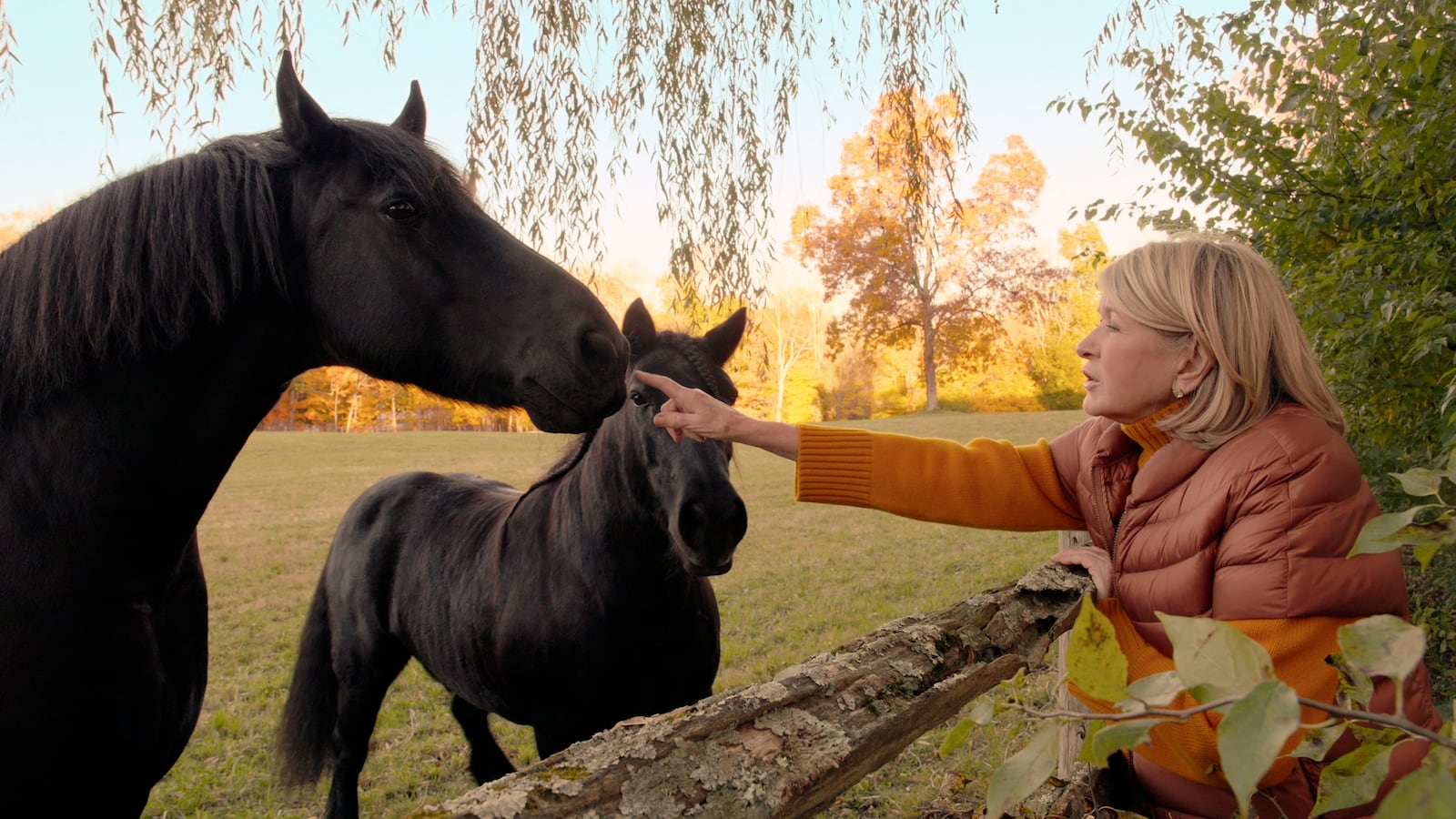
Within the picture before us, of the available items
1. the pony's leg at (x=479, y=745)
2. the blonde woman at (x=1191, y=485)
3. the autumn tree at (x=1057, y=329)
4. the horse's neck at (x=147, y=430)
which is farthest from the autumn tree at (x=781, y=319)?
the autumn tree at (x=1057, y=329)

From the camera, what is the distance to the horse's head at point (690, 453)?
9.09 ft

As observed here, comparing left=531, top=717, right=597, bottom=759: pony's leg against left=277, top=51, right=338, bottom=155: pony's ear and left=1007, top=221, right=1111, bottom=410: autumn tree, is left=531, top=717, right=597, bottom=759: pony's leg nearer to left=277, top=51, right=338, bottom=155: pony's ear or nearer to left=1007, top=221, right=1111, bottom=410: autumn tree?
left=277, top=51, right=338, bottom=155: pony's ear

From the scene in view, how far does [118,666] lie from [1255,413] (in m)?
2.51

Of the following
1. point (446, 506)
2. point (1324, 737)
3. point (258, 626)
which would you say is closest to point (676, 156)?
point (446, 506)

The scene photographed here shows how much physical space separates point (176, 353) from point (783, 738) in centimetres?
161

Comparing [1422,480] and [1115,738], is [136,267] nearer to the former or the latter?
[1115,738]

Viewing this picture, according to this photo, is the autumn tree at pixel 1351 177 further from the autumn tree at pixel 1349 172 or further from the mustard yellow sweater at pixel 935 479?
the mustard yellow sweater at pixel 935 479

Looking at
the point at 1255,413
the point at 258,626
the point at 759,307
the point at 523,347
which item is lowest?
the point at 258,626

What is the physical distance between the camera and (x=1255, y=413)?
1.69m

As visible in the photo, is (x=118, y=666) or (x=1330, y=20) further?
(x=1330, y=20)

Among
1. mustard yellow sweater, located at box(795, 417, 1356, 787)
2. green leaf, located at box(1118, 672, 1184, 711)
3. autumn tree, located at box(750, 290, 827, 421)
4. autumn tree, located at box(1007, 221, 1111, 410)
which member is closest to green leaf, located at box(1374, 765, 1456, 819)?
green leaf, located at box(1118, 672, 1184, 711)

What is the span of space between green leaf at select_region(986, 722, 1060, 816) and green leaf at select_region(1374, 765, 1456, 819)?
0.20 meters

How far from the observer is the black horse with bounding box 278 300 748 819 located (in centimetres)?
294

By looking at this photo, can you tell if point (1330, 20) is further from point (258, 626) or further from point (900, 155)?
point (258, 626)
